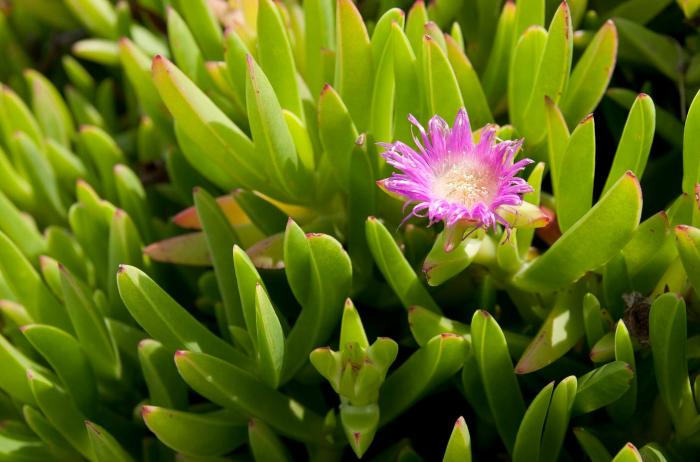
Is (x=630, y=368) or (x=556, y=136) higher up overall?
(x=556, y=136)

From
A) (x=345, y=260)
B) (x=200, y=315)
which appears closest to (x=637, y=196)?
(x=345, y=260)

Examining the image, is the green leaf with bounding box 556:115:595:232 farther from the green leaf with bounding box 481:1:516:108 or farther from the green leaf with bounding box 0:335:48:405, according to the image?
the green leaf with bounding box 0:335:48:405

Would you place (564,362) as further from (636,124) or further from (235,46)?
(235,46)

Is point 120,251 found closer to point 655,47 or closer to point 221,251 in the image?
point 221,251

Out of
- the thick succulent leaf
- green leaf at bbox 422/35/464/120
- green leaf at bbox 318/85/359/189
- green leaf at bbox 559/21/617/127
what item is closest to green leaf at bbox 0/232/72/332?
the thick succulent leaf

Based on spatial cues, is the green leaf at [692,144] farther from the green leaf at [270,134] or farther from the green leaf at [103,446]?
the green leaf at [103,446]

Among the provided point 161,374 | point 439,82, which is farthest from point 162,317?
point 439,82
